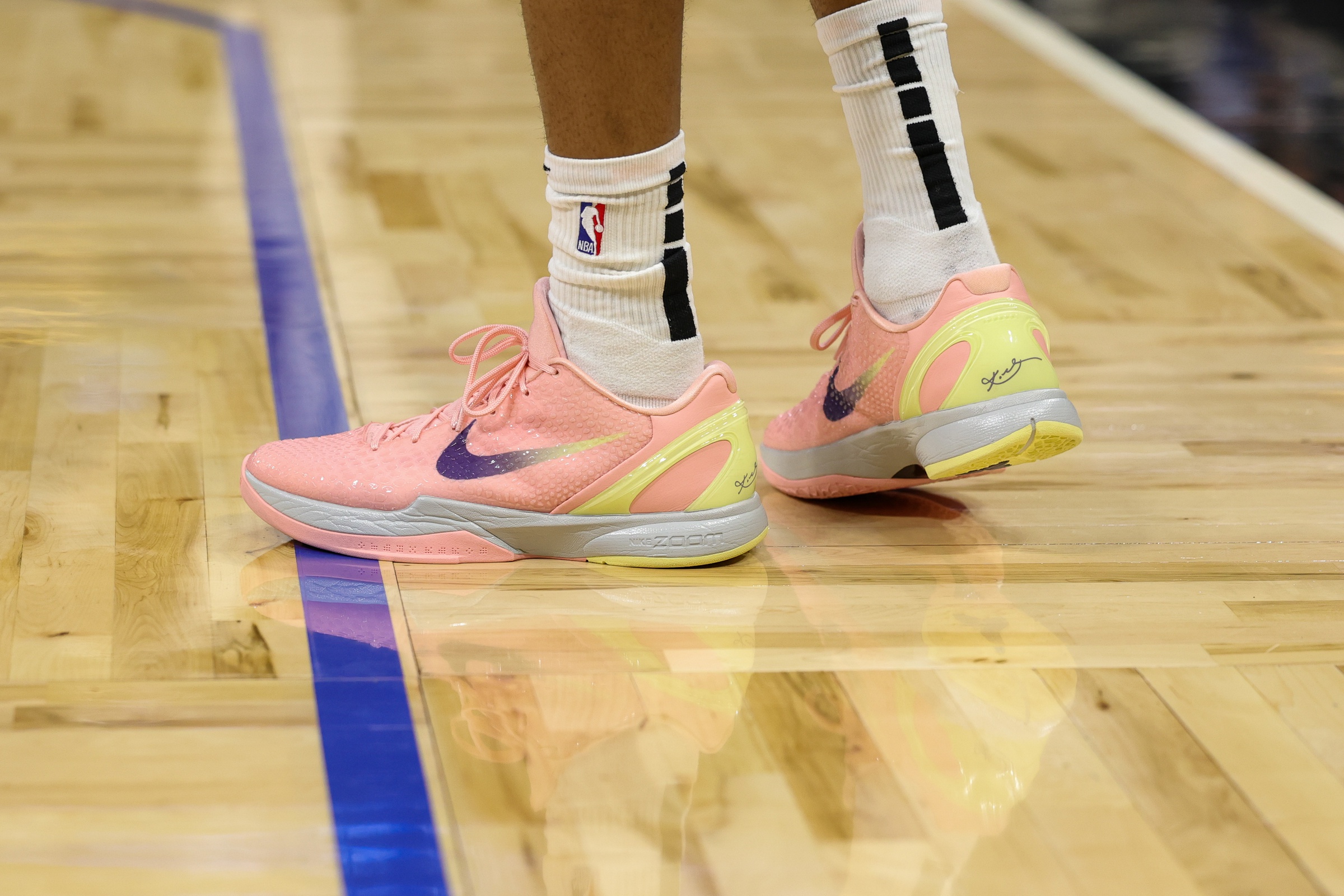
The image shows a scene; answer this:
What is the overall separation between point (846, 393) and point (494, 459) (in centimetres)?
27

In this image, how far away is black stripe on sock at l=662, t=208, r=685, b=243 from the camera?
39.9 inches

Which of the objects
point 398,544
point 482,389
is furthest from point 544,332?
point 398,544

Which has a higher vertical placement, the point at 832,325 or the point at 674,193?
the point at 674,193

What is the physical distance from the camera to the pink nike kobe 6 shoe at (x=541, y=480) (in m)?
1.04

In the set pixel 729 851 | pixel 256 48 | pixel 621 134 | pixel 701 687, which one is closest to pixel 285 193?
pixel 256 48

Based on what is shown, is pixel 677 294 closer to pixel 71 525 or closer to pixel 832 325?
pixel 832 325

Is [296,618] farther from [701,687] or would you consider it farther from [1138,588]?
[1138,588]

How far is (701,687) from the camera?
36.1 inches

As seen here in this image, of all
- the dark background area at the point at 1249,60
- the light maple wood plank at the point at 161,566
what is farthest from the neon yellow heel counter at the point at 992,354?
the dark background area at the point at 1249,60

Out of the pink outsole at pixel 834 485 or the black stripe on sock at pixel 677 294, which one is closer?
the black stripe on sock at pixel 677 294

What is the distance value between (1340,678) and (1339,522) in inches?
10.7

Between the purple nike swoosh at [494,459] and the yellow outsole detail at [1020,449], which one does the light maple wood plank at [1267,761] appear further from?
the purple nike swoosh at [494,459]

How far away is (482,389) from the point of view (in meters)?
1.07
